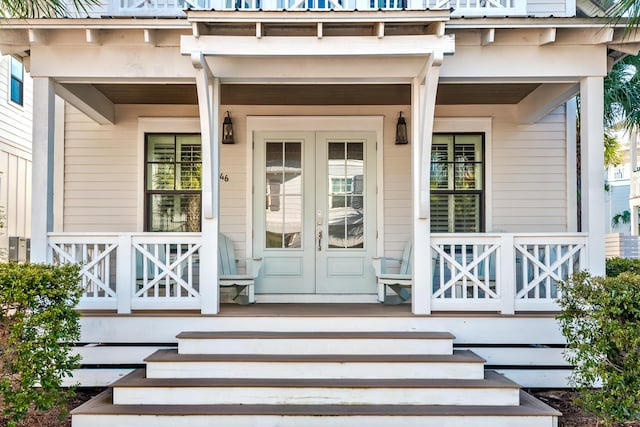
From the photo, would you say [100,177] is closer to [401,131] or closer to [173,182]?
[173,182]

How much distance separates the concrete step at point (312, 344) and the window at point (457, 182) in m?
2.45

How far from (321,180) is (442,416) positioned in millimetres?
3546

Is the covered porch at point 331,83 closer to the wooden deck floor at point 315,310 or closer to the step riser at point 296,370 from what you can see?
the wooden deck floor at point 315,310

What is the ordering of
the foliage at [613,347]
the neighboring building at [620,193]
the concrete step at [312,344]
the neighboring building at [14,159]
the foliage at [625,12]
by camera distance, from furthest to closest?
the neighboring building at [620,193], the neighboring building at [14,159], the concrete step at [312,344], the foliage at [625,12], the foliage at [613,347]

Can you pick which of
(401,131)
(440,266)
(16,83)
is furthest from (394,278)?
(16,83)

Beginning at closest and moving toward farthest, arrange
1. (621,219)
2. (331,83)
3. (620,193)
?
(331,83), (621,219), (620,193)

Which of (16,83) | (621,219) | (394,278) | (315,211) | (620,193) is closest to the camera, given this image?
(394,278)

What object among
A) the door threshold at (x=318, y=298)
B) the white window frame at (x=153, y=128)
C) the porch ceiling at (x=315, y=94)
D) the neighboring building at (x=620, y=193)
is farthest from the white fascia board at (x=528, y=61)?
the neighboring building at (x=620, y=193)

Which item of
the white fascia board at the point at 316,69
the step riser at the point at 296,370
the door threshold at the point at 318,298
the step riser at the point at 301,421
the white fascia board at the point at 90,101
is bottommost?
the step riser at the point at 301,421

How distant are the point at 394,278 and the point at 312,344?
164 cm

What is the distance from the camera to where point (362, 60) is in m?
5.19

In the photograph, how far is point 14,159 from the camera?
1032cm

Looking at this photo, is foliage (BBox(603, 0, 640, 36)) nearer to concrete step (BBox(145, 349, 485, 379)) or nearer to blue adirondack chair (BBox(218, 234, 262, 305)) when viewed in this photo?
concrete step (BBox(145, 349, 485, 379))

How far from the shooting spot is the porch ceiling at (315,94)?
238 inches
